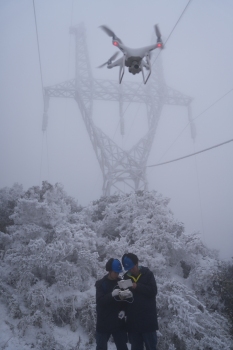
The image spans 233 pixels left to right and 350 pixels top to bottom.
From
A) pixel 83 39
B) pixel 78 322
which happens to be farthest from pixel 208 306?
pixel 83 39

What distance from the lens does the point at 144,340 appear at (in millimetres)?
3014

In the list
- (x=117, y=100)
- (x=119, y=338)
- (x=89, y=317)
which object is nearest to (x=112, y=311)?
(x=119, y=338)

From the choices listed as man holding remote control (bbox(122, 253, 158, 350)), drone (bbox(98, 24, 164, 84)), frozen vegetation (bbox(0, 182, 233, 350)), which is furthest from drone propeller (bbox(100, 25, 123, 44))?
frozen vegetation (bbox(0, 182, 233, 350))

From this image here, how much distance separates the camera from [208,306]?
240 inches

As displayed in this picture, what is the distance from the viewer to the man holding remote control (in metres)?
2.93

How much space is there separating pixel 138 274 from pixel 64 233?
13.8 feet

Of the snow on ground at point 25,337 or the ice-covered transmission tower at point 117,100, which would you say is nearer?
the snow on ground at point 25,337

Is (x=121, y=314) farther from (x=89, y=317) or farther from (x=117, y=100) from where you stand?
(x=117, y=100)

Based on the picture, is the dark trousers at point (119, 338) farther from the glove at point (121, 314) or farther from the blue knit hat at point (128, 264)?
A: the blue knit hat at point (128, 264)

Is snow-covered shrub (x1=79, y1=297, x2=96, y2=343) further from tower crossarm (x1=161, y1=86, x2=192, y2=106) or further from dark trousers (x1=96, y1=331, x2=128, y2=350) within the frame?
tower crossarm (x1=161, y1=86, x2=192, y2=106)

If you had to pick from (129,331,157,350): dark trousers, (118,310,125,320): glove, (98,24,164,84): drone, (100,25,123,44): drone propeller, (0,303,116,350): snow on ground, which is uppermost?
(100,25,123,44): drone propeller

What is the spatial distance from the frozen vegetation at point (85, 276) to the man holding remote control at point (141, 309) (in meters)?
2.39

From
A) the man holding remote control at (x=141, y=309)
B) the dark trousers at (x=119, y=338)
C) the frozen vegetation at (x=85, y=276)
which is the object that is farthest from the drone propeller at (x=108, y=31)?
the dark trousers at (x=119, y=338)

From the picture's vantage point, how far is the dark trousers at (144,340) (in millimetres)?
2967
